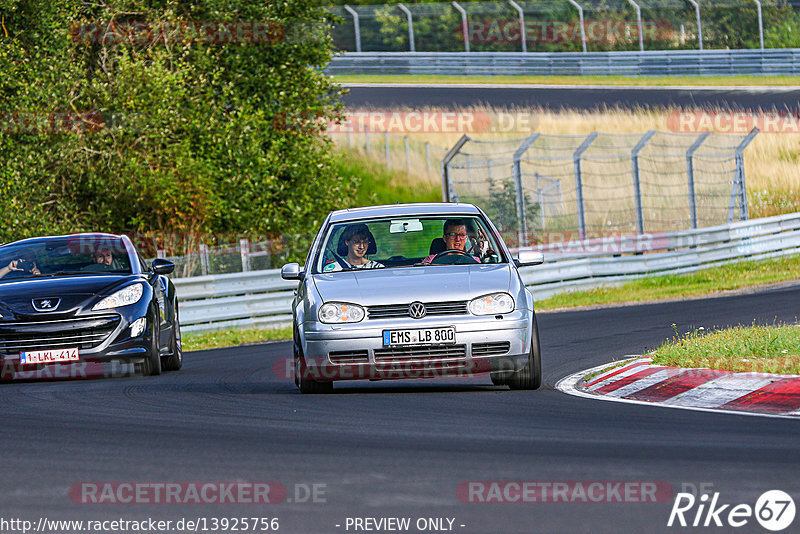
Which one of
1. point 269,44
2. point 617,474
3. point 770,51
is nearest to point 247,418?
point 617,474

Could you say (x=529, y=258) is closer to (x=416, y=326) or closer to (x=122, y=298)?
(x=416, y=326)

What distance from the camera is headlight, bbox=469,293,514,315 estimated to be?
10258 millimetres

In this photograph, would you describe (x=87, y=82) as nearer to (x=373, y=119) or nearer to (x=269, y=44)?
(x=269, y=44)

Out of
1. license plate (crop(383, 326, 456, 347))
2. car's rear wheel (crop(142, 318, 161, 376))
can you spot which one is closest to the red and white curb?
license plate (crop(383, 326, 456, 347))

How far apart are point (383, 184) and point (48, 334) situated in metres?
26.9

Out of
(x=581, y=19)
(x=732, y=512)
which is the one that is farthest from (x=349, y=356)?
(x=581, y=19)

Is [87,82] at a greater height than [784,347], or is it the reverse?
[87,82]

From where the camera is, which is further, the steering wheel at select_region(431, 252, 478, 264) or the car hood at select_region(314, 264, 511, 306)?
the steering wheel at select_region(431, 252, 478, 264)

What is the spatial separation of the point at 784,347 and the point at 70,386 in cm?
623

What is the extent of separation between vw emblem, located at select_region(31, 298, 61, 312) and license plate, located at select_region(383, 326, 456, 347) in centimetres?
406

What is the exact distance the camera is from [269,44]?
92.4ft

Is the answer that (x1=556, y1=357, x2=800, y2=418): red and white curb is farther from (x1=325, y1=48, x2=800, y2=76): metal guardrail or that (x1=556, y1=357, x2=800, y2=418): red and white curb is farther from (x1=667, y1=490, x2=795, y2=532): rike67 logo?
(x1=325, y1=48, x2=800, y2=76): metal guardrail

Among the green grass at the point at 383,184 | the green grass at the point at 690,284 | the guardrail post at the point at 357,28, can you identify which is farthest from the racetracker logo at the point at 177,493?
the guardrail post at the point at 357,28

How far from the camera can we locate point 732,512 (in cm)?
567
